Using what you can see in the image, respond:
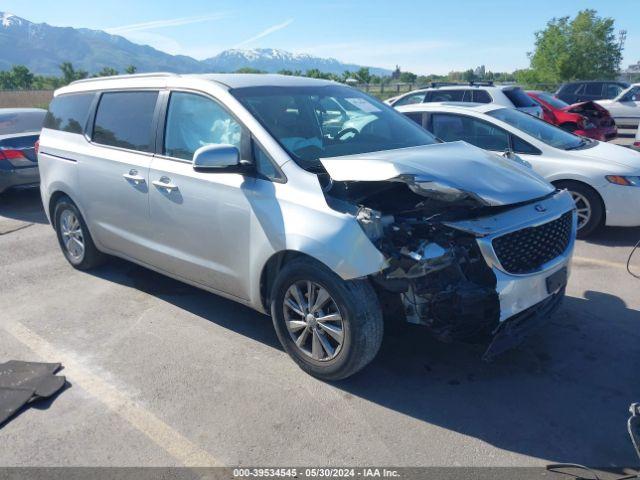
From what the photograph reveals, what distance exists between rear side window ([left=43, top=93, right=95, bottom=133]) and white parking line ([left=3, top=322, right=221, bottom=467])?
6.87ft

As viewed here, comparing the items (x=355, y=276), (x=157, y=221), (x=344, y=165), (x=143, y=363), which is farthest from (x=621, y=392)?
(x=157, y=221)

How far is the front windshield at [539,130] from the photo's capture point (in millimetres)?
6703

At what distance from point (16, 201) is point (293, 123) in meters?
7.58

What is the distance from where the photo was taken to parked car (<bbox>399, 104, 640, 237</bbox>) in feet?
19.8

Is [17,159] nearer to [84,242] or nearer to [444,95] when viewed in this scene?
[84,242]

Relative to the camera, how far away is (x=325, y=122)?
4.12 meters

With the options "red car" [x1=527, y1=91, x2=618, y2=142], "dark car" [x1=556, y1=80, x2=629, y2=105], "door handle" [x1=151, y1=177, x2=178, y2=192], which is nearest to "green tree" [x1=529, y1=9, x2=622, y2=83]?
"dark car" [x1=556, y1=80, x2=629, y2=105]

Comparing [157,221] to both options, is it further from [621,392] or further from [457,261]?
[621,392]

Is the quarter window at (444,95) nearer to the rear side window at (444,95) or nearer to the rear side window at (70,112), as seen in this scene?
the rear side window at (444,95)

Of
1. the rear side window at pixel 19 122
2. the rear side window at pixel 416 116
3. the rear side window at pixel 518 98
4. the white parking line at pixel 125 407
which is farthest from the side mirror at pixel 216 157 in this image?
the rear side window at pixel 518 98

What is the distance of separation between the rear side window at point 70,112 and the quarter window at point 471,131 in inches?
170

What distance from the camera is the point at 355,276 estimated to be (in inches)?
118

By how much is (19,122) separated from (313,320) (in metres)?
8.22

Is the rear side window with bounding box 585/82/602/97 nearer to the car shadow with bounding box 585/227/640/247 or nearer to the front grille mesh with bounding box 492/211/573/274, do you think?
the car shadow with bounding box 585/227/640/247
